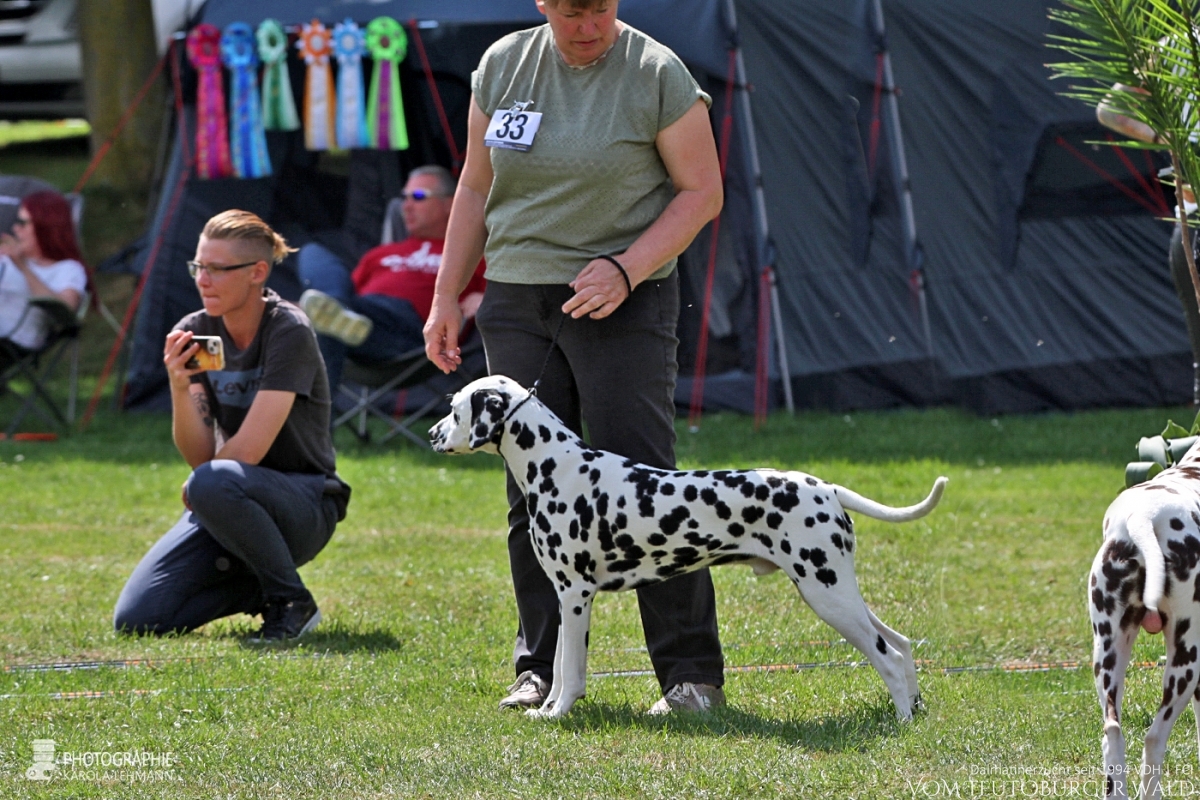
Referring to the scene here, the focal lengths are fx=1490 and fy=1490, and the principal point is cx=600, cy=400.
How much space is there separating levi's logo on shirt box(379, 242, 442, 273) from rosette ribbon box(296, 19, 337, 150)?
95 cm

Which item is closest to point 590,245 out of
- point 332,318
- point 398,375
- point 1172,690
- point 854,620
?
point 854,620

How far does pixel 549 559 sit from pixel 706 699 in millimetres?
473

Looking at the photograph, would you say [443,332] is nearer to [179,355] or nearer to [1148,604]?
[179,355]

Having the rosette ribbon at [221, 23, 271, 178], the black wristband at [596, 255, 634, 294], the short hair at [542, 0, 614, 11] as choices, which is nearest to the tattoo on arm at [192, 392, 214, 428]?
the black wristband at [596, 255, 634, 294]

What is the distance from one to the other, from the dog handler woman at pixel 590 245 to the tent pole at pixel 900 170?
5.56m

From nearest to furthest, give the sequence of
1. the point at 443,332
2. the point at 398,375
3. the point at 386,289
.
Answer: the point at 443,332 < the point at 398,375 < the point at 386,289

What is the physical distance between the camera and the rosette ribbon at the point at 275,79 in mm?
8547

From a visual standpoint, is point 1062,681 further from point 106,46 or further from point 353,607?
point 106,46

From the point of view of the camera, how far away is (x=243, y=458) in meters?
4.12

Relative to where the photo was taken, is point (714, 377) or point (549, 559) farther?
point (714, 377)

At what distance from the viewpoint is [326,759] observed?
2.91 metres

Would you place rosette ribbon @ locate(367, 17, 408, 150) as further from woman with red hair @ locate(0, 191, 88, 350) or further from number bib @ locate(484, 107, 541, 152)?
number bib @ locate(484, 107, 541, 152)

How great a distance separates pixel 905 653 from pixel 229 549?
1.95 m

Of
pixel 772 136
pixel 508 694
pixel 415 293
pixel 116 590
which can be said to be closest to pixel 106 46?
pixel 415 293
